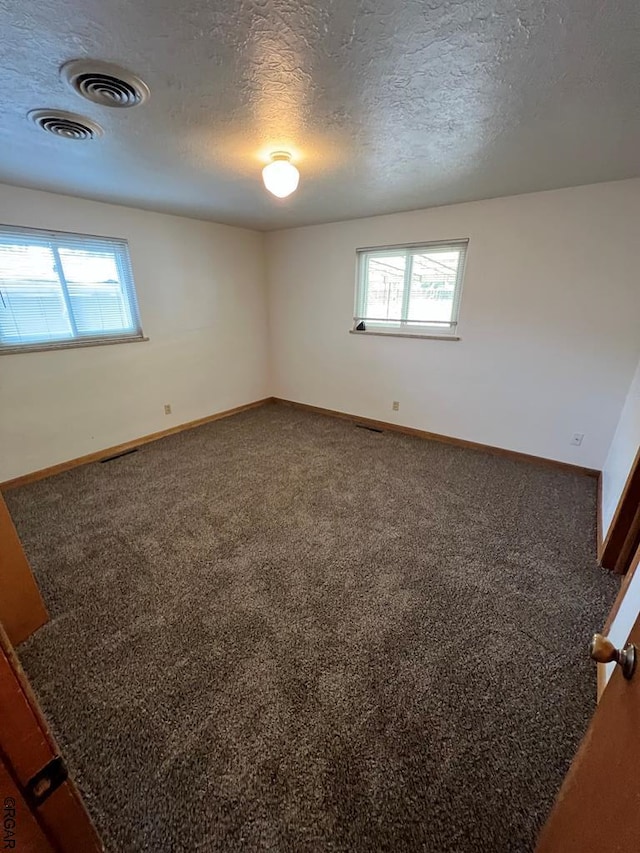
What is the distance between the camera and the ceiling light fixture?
1.91 meters

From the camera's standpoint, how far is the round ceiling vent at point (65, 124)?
1.50 metres

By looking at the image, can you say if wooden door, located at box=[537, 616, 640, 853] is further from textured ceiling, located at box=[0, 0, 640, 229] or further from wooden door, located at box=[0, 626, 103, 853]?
textured ceiling, located at box=[0, 0, 640, 229]

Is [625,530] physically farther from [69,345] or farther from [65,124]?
[69,345]

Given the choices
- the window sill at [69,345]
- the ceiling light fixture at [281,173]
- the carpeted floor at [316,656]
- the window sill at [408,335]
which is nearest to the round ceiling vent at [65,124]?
the ceiling light fixture at [281,173]

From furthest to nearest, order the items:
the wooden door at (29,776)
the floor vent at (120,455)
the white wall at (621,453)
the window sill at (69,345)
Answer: the floor vent at (120,455)
the window sill at (69,345)
the white wall at (621,453)
the wooden door at (29,776)

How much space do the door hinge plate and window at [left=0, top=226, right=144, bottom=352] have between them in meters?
3.14

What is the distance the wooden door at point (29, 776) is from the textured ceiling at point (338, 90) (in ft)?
5.26

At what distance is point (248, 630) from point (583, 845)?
1279 millimetres

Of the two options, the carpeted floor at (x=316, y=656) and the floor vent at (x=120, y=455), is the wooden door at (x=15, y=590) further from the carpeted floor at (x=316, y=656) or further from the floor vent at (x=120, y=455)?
the floor vent at (x=120, y=455)

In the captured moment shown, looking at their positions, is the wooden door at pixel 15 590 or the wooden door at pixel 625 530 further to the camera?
the wooden door at pixel 625 530

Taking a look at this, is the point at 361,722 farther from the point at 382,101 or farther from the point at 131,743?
the point at 382,101

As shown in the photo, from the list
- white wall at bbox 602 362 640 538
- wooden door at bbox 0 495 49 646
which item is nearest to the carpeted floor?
wooden door at bbox 0 495 49 646

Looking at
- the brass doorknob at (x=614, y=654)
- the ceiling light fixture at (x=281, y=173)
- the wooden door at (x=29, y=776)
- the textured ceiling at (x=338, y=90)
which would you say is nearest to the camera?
the wooden door at (x=29, y=776)

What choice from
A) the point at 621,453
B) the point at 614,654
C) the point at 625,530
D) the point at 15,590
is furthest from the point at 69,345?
the point at 621,453
